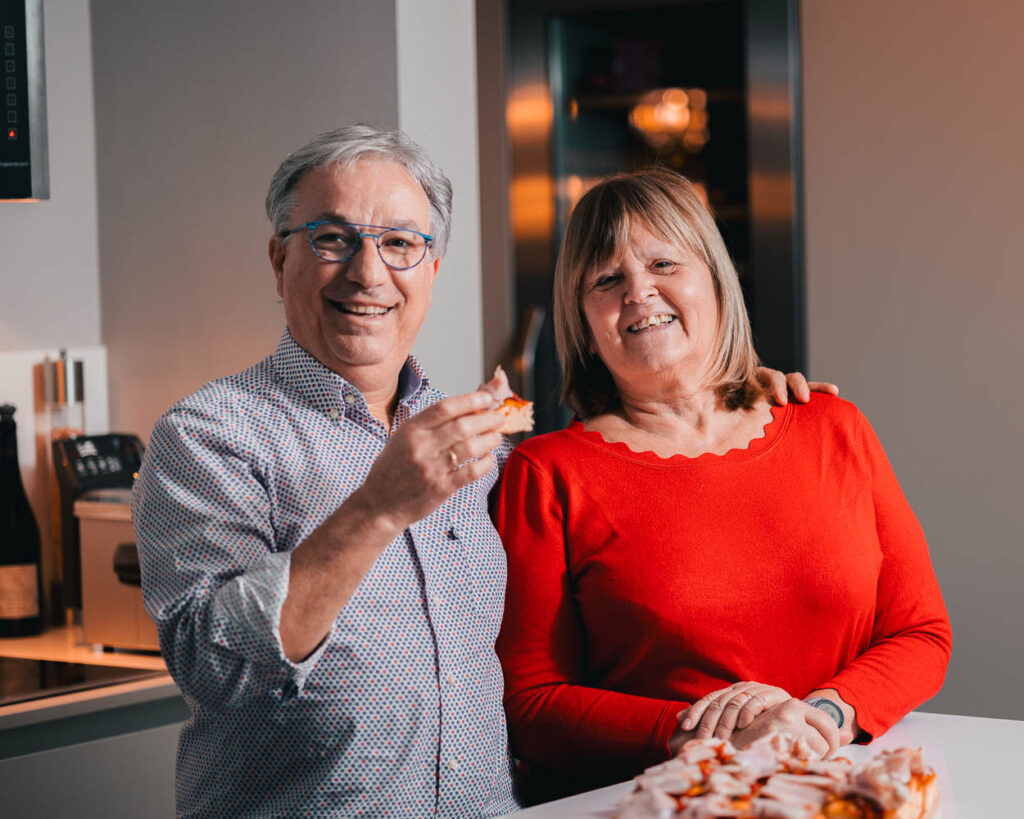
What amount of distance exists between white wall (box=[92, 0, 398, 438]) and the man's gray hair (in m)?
0.70

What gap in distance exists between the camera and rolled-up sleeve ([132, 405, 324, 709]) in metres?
1.11

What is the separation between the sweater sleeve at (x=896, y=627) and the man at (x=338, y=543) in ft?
1.50

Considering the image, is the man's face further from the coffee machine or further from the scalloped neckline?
the coffee machine

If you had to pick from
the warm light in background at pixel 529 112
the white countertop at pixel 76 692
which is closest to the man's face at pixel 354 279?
the white countertop at pixel 76 692

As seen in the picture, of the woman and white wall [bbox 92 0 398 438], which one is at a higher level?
white wall [bbox 92 0 398 438]

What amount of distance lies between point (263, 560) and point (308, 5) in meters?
1.35

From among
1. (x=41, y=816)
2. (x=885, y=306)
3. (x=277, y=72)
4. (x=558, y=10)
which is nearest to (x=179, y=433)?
(x=41, y=816)

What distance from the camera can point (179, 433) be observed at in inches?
49.3

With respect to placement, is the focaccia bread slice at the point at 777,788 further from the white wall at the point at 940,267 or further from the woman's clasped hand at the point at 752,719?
the white wall at the point at 940,267

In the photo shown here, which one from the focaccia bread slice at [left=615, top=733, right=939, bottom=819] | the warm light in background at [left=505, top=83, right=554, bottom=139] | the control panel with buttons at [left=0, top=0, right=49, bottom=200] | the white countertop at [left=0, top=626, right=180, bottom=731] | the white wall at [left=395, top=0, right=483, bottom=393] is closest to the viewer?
the focaccia bread slice at [left=615, top=733, right=939, bottom=819]

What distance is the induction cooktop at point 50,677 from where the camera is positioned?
1802 mm

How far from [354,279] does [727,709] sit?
66 centimetres

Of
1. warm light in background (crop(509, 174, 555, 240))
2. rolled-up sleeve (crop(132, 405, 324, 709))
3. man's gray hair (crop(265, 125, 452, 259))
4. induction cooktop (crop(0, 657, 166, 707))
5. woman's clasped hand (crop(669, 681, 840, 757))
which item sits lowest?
induction cooktop (crop(0, 657, 166, 707))

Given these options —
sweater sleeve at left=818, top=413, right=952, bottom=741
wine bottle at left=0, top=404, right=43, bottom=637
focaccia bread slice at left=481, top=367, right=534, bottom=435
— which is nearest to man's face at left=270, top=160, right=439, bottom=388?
focaccia bread slice at left=481, top=367, right=534, bottom=435
